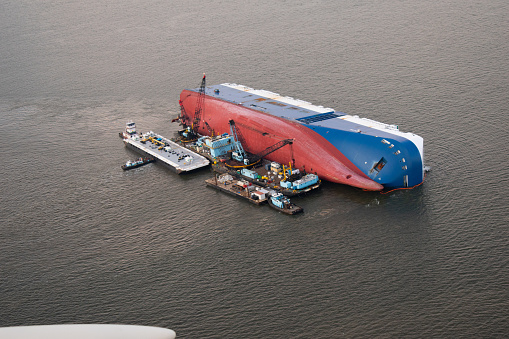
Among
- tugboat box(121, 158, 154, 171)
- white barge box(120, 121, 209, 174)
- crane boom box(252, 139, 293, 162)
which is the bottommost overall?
tugboat box(121, 158, 154, 171)

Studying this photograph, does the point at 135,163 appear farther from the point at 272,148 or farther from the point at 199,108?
the point at 272,148

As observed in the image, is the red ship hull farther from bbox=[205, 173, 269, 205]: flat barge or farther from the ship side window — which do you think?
bbox=[205, 173, 269, 205]: flat barge

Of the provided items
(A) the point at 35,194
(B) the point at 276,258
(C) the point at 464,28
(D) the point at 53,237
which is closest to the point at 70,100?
(A) the point at 35,194

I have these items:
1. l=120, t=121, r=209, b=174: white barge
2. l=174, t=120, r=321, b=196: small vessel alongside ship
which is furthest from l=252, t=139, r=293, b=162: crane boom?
l=120, t=121, r=209, b=174: white barge

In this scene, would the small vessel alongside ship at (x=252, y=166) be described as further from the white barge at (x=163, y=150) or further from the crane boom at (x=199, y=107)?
the crane boom at (x=199, y=107)

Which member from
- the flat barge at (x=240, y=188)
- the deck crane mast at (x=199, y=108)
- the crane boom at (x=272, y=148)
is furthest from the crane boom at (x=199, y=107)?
the flat barge at (x=240, y=188)

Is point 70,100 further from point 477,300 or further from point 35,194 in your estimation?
point 477,300
